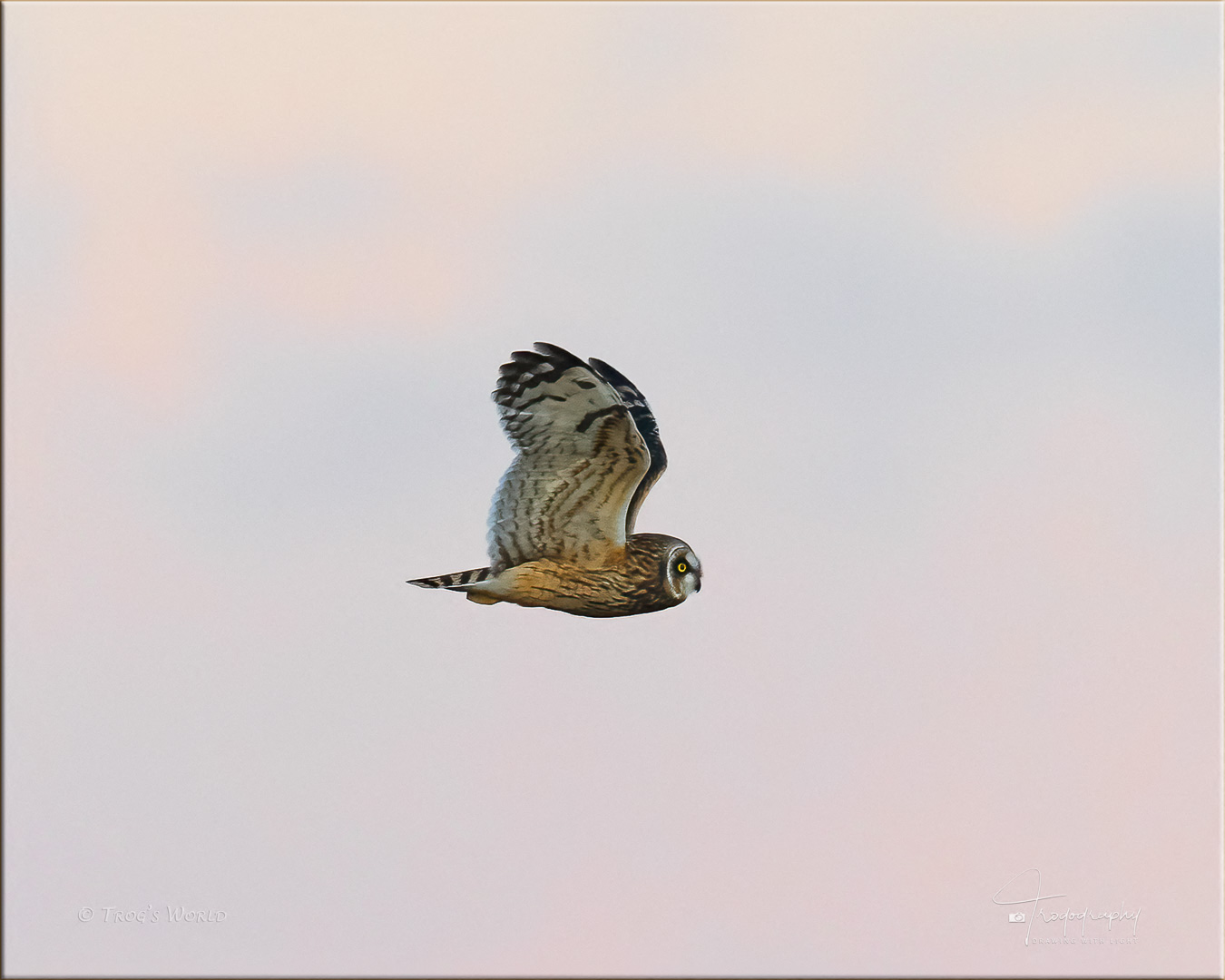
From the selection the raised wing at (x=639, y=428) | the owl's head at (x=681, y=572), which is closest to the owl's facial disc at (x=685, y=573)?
the owl's head at (x=681, y=572)

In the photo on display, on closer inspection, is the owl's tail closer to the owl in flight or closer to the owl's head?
the owl in flight

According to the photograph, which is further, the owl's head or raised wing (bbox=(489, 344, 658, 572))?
the owl's head

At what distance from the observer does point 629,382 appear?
12.3 meters

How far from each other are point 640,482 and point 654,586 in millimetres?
729

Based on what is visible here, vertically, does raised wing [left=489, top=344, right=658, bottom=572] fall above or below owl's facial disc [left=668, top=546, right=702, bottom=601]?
above

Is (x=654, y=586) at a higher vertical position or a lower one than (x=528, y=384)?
lower

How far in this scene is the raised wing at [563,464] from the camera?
11.7m

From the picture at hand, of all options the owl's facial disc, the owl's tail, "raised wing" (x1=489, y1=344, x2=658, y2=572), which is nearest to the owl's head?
the owl's facial disc

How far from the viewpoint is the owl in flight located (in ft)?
38.5

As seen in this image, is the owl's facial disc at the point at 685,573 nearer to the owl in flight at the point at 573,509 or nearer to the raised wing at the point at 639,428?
the owl in flight at the point at 573,509

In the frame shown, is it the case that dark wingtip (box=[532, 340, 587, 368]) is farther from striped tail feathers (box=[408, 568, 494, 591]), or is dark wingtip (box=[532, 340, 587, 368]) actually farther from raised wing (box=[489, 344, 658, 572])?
striped tail feathers (box=[408, 568, 494, 591])

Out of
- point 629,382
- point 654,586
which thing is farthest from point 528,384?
point 654,586

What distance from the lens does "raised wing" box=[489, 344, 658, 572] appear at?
11688mm

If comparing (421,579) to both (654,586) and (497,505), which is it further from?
(654,586)
